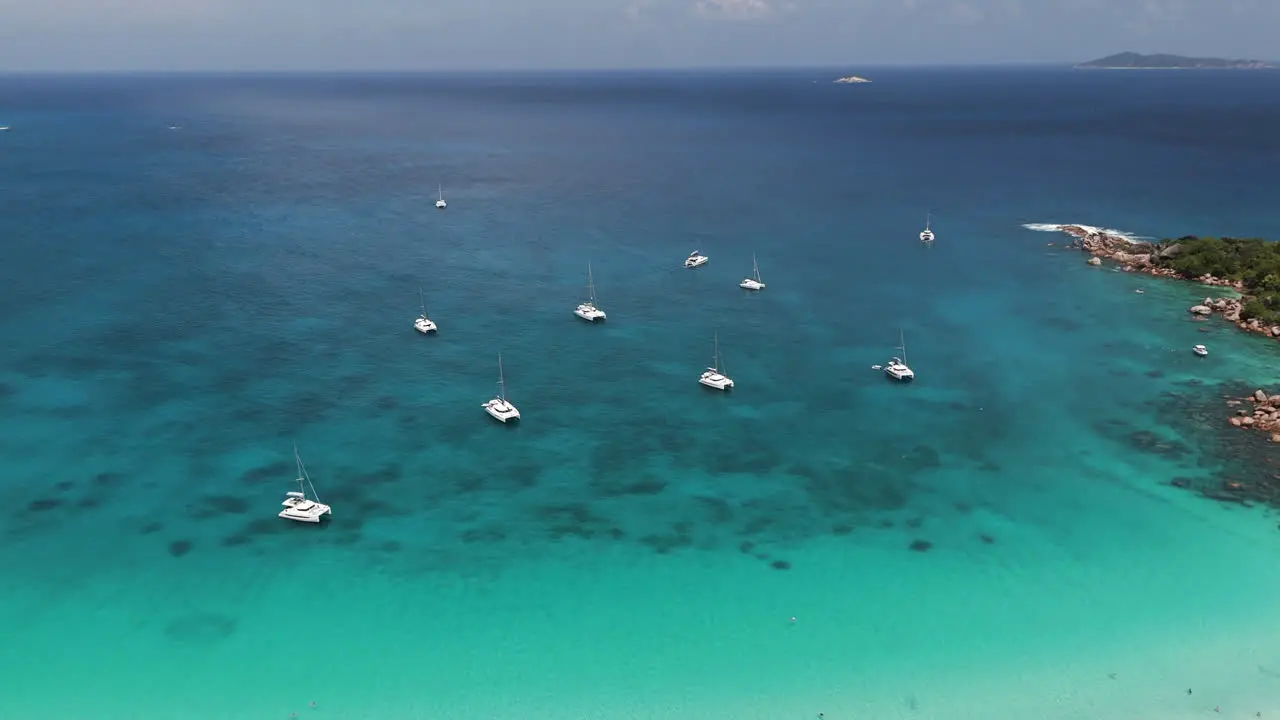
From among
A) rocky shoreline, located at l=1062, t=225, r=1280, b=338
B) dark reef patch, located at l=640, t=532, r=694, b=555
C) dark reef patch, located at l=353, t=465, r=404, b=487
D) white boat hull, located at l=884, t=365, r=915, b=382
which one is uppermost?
rocky shoreline, located at l=1062, t=225, r=1280, b=338

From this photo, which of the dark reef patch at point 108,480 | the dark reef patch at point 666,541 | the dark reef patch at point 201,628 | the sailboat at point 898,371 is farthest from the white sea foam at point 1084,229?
the dark reef patch at point 108,480

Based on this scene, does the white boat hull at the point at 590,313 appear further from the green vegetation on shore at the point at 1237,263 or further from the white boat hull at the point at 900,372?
the green vegetation on shore at the point at 1237,263

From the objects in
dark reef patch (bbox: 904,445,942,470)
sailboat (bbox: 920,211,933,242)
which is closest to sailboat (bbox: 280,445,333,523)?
dark reef patch (bbox: 904,445,942,470)

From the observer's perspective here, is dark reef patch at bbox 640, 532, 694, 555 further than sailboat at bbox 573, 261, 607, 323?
No

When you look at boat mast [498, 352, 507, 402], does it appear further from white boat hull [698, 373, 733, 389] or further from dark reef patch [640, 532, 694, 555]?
dark reef patch [640, 532, 694, 555]

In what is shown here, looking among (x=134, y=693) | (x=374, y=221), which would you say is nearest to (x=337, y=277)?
(x=374, y=221)
